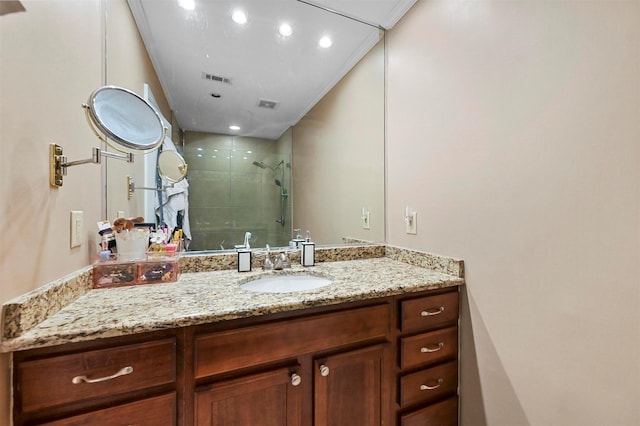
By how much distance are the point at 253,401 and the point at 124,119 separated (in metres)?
1.09

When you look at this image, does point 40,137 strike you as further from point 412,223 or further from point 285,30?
point 412,223

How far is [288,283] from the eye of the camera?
1.38m

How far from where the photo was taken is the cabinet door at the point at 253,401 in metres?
0.80

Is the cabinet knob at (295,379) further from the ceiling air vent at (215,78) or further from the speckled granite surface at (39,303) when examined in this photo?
the ceiling air vent at (215,78)

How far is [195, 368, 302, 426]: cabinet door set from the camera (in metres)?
0.80

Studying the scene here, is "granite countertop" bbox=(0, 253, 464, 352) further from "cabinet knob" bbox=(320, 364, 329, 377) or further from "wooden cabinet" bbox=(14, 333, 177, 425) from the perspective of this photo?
"cabinet knob" bbox=(320, 364, 329, 377)

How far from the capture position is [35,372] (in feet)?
2.13

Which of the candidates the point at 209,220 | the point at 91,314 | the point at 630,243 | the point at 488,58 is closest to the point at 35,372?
the point at 91,314

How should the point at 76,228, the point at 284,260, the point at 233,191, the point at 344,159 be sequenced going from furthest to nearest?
the point at 344,159
the point at 233,191
the point at 284,260
the point at 76,228

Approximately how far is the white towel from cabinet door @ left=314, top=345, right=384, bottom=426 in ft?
3.21

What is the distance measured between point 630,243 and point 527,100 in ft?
1.87

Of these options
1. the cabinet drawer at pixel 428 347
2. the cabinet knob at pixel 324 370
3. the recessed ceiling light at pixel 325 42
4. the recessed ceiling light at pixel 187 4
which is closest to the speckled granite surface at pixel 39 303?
the cabinet knob at pixel 324 370

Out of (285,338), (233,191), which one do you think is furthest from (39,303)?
(233,191)

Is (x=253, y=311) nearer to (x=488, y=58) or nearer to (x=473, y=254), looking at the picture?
(x=473, y=254)
